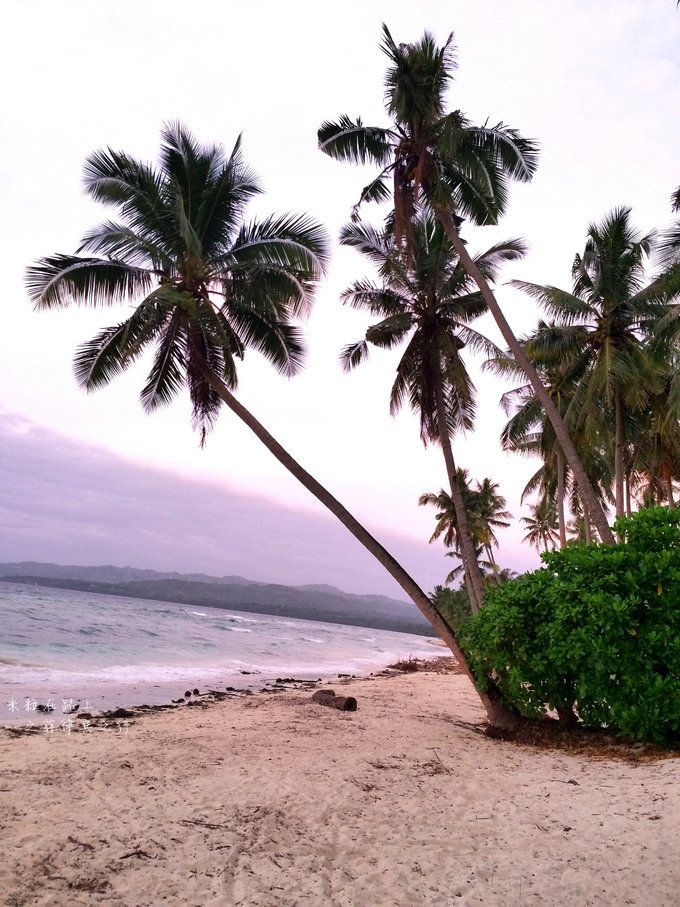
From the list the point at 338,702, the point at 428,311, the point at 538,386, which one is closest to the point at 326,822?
the point at 338,702

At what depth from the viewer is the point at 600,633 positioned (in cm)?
723

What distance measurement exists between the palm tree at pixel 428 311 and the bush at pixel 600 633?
17.9ft

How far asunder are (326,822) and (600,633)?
4104 mm

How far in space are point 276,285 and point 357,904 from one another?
32.7ft

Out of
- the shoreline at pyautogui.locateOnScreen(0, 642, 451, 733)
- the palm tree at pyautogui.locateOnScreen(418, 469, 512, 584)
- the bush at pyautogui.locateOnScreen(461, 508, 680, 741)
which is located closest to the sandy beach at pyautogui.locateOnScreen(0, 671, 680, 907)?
the bush at pyautogui.locateOnScreen(461, 508, 680, 741)

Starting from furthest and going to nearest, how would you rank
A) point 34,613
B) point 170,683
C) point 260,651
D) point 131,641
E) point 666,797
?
1. point 34,613
2. point 260,651
3. point 131,641
4. point 170,683
5. point 666,797

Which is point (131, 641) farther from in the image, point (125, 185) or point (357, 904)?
point (357, 904)

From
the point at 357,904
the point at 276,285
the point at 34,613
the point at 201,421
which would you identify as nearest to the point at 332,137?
the point at 276,285

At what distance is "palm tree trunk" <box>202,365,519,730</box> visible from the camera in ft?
29.6

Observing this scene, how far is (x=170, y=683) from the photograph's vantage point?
15.8 meters

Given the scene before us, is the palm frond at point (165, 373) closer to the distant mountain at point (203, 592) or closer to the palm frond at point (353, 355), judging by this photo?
the palm frond at point (353, 355)

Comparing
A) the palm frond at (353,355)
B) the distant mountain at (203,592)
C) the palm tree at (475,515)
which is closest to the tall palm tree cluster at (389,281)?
the palm frond at (353,355)

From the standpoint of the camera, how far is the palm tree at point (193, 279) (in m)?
10.5

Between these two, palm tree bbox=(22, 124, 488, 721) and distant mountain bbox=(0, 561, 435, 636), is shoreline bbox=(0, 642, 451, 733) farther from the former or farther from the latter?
distant mountain bbox=(0, 561, 435, 636)
